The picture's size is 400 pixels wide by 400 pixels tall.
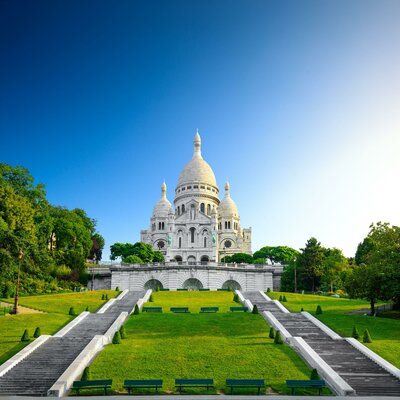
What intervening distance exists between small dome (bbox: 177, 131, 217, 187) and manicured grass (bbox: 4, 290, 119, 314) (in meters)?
66.7

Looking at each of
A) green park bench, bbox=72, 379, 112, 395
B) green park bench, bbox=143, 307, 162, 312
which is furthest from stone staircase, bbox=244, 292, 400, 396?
green park bench, bbox=72, 379, 112, 395

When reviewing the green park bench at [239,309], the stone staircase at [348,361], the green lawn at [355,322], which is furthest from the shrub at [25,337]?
the green lawn at [355,322]

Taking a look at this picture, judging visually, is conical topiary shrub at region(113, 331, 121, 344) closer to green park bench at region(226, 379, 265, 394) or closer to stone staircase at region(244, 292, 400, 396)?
green park bench at region(226, 379, 265, 394)

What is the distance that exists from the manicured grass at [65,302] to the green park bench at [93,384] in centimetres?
2061

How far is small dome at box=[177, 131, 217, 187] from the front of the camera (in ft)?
395

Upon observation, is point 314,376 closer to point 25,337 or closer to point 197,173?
point 25,337

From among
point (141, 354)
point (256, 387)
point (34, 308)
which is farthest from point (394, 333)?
point (34, 308)

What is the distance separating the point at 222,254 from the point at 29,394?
300ft

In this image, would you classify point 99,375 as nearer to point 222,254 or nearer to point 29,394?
point 29,394

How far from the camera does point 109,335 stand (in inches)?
1334

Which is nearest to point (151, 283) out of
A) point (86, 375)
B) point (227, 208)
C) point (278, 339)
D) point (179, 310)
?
point (179, 310)

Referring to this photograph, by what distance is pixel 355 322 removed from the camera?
3966 cm

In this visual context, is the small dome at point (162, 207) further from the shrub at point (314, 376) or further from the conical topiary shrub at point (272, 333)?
the shrub at point (314, 376)

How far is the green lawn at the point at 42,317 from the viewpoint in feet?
105
